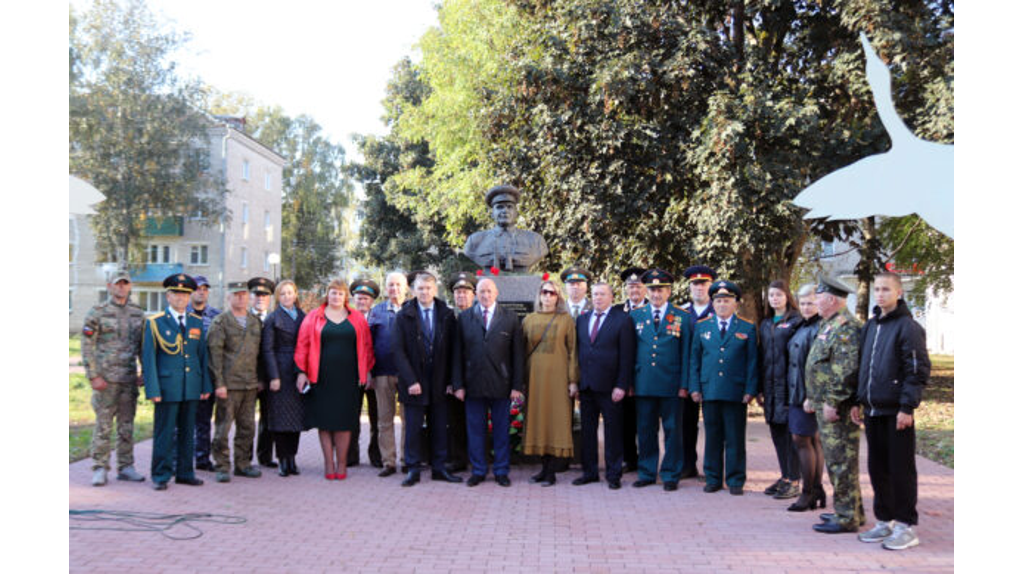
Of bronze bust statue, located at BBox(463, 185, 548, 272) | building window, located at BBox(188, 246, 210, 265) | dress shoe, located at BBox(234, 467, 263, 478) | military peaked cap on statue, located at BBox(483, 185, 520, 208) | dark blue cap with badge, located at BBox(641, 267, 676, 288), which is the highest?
building window, located at BBox(188, 246, 210, 265)

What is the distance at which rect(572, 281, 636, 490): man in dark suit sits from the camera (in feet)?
25.9

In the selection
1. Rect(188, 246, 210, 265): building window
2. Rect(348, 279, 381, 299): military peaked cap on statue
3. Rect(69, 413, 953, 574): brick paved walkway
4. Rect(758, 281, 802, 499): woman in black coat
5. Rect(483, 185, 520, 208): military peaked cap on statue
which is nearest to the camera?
Rect(69, 413, 953, 574): brick paved walkway

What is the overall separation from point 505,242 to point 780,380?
3740 millimetres

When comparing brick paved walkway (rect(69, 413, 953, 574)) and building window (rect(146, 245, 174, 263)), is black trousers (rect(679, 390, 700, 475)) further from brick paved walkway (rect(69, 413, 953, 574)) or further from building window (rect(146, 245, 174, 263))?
building window (rect(146, 245, 174, 263))

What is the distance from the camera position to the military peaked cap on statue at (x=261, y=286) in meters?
8.61

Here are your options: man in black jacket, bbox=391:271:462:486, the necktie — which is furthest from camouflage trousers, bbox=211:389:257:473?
the necktie

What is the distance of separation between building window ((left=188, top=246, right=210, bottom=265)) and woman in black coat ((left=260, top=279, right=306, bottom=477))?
120 feet

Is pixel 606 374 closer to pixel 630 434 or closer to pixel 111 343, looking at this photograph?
pixel 630 434

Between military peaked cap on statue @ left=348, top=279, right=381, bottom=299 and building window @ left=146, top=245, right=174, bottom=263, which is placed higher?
building window @ left=146, top=245, right=174, bottom=263

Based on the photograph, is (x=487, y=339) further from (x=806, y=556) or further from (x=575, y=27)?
(x=575, y=27)

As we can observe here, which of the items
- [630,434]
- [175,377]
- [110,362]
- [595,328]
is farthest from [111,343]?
[630,434]

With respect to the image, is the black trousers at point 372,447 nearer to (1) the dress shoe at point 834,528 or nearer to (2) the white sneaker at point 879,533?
(1) the dress shoe at point 834,528

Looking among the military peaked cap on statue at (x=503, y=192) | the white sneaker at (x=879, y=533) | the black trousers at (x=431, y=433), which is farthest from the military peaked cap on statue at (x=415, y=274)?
the white sneaker at (x=879, y=533)

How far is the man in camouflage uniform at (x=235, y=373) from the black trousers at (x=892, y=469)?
5.62 metres
